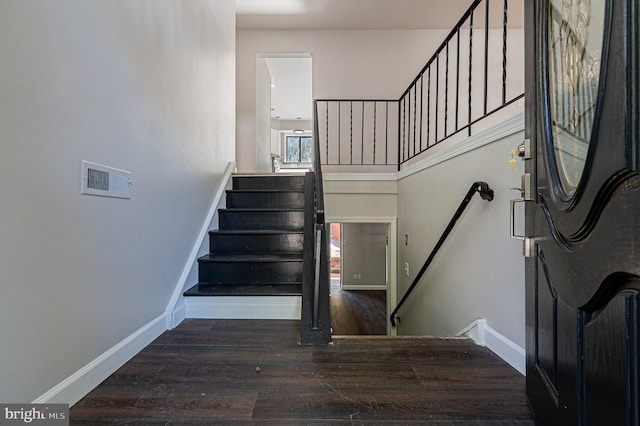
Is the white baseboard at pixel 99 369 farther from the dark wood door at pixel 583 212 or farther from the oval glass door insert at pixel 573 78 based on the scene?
the oval glass door insert at pixel 573 78

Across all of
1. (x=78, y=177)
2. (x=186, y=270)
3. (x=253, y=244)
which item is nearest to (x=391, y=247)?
(x=253, y=244)

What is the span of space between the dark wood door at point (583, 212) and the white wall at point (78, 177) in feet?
5.28

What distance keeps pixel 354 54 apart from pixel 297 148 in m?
5.71

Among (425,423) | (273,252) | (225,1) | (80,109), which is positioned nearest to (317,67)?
(225,1)

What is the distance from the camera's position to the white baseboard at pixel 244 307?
6.97ft

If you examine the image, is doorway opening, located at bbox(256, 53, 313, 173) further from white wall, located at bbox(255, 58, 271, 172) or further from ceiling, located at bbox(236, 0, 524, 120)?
ceiling, located at bbox(236, 0, 524, 120)

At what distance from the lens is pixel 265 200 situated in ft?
10.3

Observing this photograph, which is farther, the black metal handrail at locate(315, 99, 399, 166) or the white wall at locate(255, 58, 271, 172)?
the white wall at locate(255, 58, 271, 172)

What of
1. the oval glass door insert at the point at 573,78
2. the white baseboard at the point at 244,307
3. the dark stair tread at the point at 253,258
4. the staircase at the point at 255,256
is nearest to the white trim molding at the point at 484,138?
the oval glass door insert at the point at 573,78

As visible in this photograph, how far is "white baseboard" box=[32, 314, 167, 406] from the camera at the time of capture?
117 centimetres

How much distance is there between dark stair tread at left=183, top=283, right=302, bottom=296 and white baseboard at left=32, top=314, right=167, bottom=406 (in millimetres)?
393

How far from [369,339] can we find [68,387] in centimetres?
138

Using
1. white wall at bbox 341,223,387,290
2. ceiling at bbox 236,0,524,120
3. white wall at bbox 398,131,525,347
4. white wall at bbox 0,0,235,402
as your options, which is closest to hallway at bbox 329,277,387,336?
white wall at bbox 341,223,387,290

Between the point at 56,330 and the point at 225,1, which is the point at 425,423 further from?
the point at 225,1
